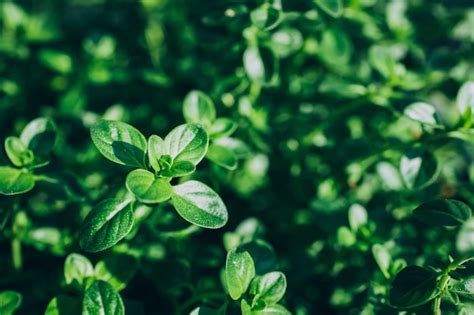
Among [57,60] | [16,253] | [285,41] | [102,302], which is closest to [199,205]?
[102,302]

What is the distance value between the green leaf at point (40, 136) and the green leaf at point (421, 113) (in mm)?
1024

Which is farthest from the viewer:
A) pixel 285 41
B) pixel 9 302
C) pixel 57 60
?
pixel 57 60

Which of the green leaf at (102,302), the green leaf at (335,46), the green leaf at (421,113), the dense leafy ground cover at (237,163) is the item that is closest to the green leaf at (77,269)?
the dense leafy ground cover at (237,163)

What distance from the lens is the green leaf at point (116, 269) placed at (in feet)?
4.41

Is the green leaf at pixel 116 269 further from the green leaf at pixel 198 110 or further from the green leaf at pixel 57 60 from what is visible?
the green leaf at pixel 57 60

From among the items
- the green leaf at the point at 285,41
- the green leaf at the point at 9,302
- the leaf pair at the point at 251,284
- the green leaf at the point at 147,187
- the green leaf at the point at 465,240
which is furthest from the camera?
the green leaf at the point at 285,41

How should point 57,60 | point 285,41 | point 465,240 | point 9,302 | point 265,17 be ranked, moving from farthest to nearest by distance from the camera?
point 57,60 → point 285,41 → point 465,240 → point 265,17 → point 9,302

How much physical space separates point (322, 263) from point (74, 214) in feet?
2.83

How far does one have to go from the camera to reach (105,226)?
3.77 ft

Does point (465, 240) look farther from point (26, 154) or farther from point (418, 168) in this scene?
point (26, 154)

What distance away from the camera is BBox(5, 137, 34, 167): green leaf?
1.32 m

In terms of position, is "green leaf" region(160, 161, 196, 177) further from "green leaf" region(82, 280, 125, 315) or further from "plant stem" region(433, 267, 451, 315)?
"plant stem" region(433, 267, 451, 315)

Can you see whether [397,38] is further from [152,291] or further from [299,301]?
[152,291]

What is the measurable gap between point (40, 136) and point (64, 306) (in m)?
0.48
